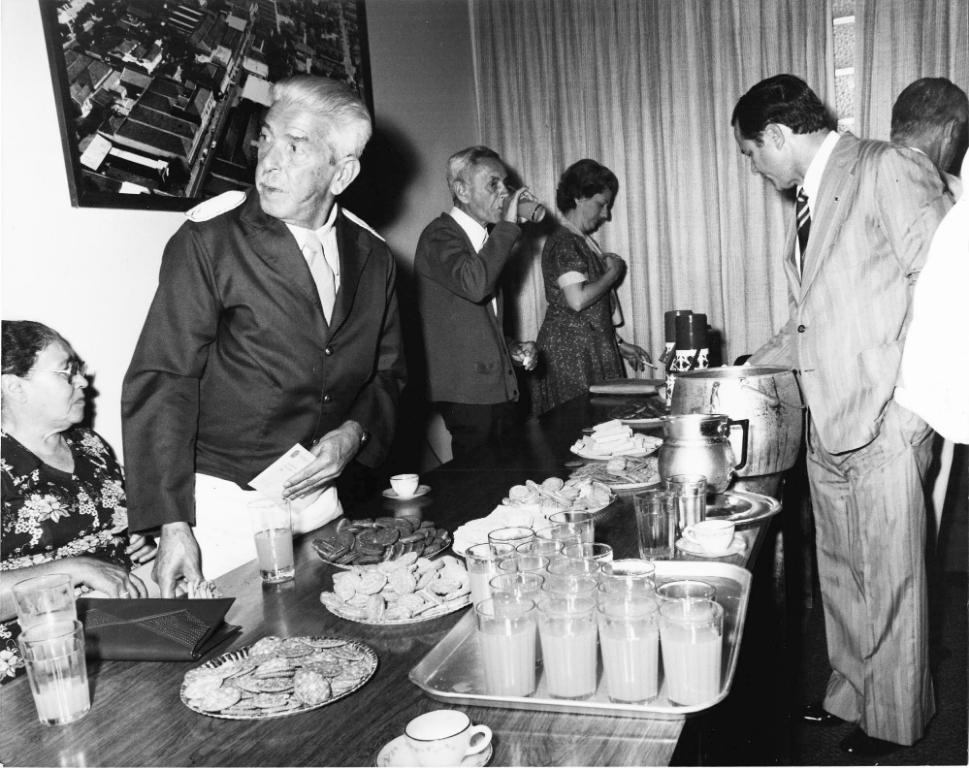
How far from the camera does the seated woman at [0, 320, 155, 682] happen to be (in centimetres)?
201

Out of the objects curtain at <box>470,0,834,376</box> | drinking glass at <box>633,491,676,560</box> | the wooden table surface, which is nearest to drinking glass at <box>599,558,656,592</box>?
the wooden table surface

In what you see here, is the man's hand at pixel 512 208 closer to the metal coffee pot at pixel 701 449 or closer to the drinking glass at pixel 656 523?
the metal coffee pot at pixel 701 449

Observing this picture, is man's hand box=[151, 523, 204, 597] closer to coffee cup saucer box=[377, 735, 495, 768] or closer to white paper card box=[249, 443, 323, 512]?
white paper card box=[249, 443, 323, 512]

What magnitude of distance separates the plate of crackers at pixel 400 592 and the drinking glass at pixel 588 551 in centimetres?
19

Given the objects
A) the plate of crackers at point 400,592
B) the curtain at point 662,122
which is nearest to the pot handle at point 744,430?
the plate of crackers at point 400,592

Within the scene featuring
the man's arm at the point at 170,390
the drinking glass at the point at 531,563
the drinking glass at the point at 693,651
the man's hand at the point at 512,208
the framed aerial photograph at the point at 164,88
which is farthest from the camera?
the man's hand at the point at 512,208

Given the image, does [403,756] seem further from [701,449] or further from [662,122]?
[662,122]

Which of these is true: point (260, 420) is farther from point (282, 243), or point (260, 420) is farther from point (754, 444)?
point (754, 444)

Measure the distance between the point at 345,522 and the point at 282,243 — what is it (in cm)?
69

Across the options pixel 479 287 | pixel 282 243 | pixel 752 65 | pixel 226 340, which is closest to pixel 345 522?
pixel 226 340

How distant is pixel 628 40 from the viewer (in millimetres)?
5117

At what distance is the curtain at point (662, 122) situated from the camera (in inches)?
192

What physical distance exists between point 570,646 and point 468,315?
252cm

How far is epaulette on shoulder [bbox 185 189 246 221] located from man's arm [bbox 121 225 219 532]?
0.07 meters
